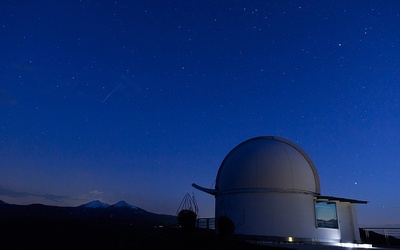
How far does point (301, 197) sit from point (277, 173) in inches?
67.8

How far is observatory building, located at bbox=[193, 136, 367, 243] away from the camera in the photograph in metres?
14.5

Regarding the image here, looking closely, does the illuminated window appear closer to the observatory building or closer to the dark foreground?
the observatory building

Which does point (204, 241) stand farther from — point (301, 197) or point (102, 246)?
point (102, 246)

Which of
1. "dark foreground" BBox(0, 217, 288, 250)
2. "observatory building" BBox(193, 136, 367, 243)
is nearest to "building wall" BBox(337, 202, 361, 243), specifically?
"observatory building" BBox(193, 136, 367, 243)

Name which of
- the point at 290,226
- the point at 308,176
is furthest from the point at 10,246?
the point at 308,176

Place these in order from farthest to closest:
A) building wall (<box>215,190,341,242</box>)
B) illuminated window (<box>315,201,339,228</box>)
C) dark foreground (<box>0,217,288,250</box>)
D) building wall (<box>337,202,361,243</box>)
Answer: dark foreground (<box>0,217,288,250</box>), building wall (<box>337,202,361,243</box>), illuminated window (<box>315,201,339,228</box>), building wall (<box>215,190,341,242</box>)

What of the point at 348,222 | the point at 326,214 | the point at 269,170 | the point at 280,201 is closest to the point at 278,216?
the point at 280,201

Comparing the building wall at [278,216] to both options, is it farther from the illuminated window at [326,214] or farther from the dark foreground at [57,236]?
the dark foreground at [57,236]

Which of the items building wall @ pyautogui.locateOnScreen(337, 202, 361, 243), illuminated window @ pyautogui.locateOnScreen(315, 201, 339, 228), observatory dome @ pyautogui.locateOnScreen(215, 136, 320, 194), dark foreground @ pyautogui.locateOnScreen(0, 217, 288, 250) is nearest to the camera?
observatory dome @ pyautogui.locateOnScreen(215, 136, 320, 194)

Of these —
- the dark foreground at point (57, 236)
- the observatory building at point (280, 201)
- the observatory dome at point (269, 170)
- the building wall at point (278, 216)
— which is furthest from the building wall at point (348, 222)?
the dark foreground at point (57, 236)

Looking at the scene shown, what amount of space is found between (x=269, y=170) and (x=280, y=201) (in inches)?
66.3

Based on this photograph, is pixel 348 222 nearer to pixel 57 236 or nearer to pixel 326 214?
pixel 326 214

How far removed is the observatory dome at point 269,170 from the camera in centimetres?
1500

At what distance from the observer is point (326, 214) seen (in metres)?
16.1
